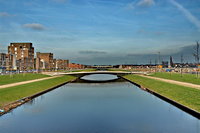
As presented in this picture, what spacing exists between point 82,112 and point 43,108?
663 centimetres

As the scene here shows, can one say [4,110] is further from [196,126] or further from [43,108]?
[196,126]

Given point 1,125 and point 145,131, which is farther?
point 1,125

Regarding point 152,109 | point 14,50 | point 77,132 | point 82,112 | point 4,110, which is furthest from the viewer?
point 14,50

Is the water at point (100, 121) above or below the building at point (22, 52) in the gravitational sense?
below

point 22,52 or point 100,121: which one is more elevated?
point 22,52

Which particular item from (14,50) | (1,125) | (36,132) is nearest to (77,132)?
(36,132)

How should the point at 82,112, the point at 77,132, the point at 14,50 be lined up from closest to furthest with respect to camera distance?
the point at 77,132 → the point at 82,112 → the point at 14,50

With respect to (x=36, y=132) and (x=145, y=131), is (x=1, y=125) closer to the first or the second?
(x=36, y=132)

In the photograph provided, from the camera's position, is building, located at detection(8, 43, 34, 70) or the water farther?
building, located at detection(8, 43, 34, 70)

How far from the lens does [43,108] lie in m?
29.8

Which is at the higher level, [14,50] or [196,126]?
[14,50]

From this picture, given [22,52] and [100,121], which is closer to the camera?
[100,121]

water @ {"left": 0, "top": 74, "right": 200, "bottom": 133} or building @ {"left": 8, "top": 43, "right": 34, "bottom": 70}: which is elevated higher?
building @ {"left": 8, "top": 43, "right": 34, "bottom": 70}

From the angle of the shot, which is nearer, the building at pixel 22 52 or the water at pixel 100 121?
the water at pixel 100 121
